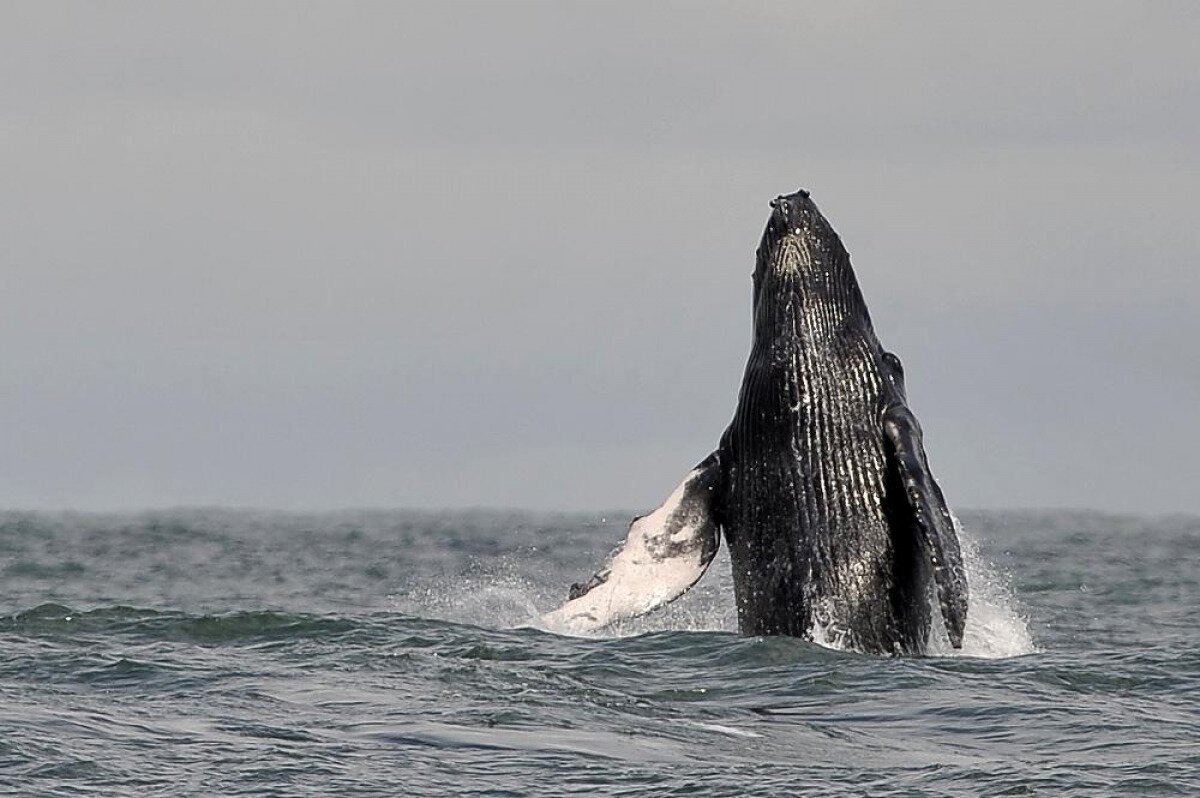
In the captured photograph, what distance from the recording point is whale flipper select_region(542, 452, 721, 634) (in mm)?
14641

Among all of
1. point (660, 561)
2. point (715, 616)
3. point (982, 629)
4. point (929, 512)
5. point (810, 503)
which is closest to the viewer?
point (929, 512)

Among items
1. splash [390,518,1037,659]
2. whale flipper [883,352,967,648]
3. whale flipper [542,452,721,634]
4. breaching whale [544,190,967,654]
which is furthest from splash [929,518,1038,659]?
whale flipper [542,452,721,634]

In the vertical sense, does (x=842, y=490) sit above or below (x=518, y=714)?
above

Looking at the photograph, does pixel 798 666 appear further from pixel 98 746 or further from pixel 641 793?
pixel 98 746

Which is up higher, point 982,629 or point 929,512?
point 929,512

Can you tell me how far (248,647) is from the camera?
14656 mm

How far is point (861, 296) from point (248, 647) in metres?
5.12

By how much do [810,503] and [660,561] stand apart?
1.23m

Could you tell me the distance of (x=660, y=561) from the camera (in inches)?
579

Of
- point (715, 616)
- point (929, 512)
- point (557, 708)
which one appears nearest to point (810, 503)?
point (929, 512)

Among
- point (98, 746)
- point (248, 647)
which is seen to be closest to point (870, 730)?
point (98, 746)

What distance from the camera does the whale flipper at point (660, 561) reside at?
14641 millimetres

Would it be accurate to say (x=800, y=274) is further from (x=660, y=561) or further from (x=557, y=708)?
(x=557, y=708)

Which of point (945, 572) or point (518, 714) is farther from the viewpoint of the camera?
point (945, 572)
